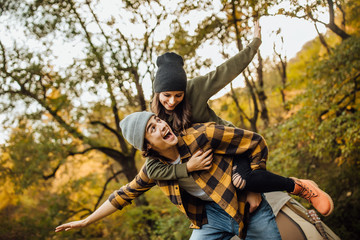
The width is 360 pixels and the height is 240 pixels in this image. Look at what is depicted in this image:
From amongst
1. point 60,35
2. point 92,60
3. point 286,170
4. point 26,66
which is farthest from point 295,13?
point 26,66

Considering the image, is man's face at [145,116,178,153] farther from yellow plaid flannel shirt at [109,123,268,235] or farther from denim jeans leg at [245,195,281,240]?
denim jeans leg at [245,195,281,240]

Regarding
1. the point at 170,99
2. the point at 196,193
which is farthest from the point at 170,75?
the point at 196,193

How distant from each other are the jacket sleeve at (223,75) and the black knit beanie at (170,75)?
0.16 meters

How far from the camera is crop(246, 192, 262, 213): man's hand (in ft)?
5.99

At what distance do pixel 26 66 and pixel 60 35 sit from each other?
4.32 ft

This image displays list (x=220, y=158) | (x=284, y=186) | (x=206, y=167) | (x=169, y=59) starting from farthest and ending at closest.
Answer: (x=169, y=59) → (x=220, y=158) → (x=206, y=167) → (x=284, y=186)

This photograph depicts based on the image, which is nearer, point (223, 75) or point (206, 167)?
point (206, 167)

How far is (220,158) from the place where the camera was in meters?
1.87

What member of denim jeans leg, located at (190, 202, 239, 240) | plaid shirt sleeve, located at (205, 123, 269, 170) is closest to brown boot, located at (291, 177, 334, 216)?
plaid shirt sleeve, located at (205, 123, 269, 170)

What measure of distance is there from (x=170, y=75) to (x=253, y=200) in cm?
122

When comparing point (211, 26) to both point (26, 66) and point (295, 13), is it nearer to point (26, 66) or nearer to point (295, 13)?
point (295, 13)

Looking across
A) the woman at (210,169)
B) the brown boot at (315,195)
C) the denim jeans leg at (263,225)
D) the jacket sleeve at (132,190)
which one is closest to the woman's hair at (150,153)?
the woman at (210,169)

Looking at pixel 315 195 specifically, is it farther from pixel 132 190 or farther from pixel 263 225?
pixel 132 190

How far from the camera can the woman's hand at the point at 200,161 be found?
1729 millimetres
